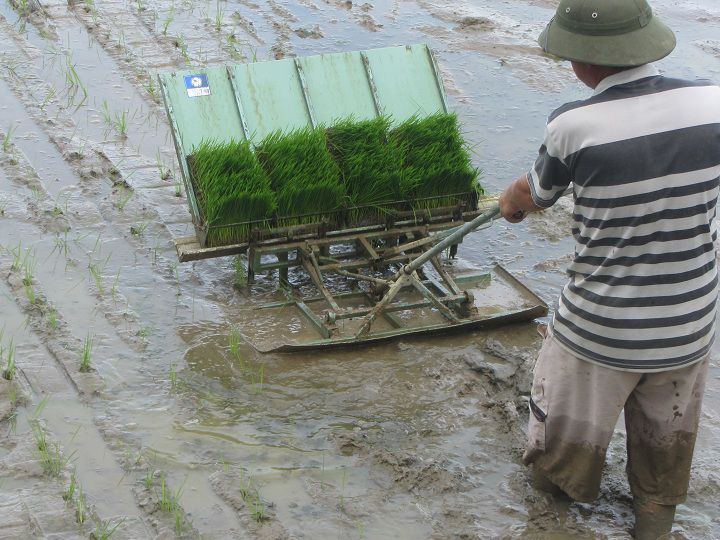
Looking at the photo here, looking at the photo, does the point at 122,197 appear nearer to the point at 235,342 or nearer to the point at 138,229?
the point at 138,229

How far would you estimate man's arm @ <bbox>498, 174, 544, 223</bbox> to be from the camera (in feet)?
11.6

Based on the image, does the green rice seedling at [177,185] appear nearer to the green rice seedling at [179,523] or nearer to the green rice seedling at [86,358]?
the green rice seedling at [86,358]

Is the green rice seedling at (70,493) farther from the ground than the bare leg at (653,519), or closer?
farther from the ground

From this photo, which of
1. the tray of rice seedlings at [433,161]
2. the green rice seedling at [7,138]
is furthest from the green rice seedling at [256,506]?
the green rice seedling at [7,138]

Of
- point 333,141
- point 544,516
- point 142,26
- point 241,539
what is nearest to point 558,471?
point 544,516

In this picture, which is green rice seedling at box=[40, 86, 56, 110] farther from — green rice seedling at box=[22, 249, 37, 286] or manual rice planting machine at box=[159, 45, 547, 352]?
manual rice planting machine at box=[159, 45, 547, 352]

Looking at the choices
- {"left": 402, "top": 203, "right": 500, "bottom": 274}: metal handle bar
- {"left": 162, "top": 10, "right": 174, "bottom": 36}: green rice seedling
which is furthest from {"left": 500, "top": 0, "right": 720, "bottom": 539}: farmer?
{"left": 162, "top": 10, "right": 174, "bottom": 36}: green rice seedling

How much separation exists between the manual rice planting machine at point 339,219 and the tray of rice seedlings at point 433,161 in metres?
0.02

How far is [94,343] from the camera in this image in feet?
17.2


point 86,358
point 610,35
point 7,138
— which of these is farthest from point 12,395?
point 7,138

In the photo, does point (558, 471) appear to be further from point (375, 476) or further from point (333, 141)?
point (333, 141)

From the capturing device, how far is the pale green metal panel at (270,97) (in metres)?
5.78

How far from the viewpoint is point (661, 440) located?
144 inches

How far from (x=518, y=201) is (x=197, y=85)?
2632 millimetres
